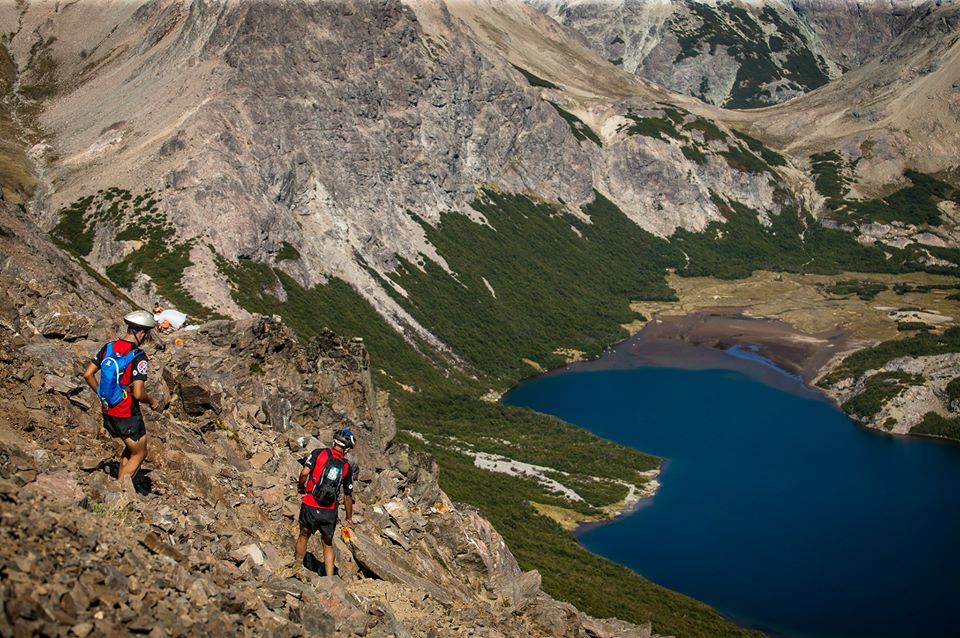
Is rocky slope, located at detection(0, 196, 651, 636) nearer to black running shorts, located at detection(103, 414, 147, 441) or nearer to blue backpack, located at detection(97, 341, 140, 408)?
black running shorts, located at detection(103, 414, 147, 441)

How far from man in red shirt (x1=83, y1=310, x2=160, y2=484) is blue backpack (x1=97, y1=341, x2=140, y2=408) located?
5 cm

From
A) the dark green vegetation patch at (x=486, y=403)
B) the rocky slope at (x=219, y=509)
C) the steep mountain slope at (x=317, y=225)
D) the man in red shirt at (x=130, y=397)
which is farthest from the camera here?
the steep mountain slope at (x=317, y=225)

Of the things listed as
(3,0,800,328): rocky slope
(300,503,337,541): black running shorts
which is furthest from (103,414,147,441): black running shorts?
(3,0,800,328): rocky slope

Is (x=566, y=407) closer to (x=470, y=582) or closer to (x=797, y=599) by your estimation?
(x=797, y=599)

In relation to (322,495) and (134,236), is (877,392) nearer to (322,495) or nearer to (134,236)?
(134,236)

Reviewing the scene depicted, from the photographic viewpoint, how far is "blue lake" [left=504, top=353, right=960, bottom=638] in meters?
90.7

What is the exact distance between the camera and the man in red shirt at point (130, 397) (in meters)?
20.5

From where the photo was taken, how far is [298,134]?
167625 mm

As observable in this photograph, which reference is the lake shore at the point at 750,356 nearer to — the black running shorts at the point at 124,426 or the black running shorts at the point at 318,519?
the black running shorts at the point at 318,519

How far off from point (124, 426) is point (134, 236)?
11664 cm

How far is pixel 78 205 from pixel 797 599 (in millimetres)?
112360

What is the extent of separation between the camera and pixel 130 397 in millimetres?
20656

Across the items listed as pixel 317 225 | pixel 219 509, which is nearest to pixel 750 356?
pixel 317 225

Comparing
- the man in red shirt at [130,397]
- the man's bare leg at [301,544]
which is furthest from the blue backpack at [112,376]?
the man's bare leg at [301,544]
